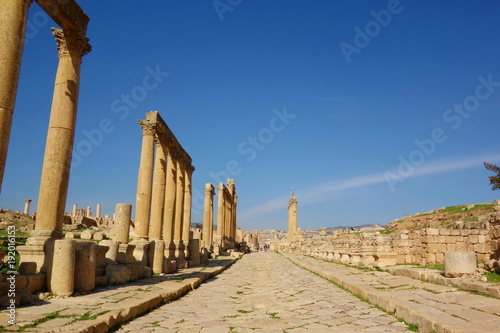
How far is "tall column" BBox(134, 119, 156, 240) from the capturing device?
14.2 meters

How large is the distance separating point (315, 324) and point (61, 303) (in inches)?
171

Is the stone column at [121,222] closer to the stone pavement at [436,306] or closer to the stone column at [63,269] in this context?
the stone column at [63,269]

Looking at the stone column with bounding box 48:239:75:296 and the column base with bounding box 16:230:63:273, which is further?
the column base with bounding box 16:230:63:273

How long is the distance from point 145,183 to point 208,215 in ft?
52.7

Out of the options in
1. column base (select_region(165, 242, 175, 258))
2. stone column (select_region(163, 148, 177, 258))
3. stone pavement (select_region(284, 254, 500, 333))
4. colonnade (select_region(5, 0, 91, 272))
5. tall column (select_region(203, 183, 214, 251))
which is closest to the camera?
stone pavement (select_region(284, 254, 500, 333))

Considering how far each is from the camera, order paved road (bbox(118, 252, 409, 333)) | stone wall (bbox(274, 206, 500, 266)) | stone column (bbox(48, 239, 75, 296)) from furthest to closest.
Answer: stone wall (bbox(274, 206, 500, 266)) → stone column (bbox(48, 239, 75, 296)) → paved road (bbox(118, 252, 409, 333))

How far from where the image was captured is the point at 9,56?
665 centimetres

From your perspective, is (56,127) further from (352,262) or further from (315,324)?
(352,262)

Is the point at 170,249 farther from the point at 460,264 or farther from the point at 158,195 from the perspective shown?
the point at 460,264

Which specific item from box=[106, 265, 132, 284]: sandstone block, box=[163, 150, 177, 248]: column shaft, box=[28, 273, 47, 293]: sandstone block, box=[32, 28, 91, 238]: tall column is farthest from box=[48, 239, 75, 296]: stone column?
box=[163, 150, 177, 248]: column shaft

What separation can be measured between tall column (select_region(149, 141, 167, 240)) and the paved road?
6408 mm

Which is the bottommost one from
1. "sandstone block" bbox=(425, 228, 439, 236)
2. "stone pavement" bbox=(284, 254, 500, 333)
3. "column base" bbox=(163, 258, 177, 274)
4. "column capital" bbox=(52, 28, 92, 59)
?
"stone pavement" bbox=(284, 254, 500, 333)

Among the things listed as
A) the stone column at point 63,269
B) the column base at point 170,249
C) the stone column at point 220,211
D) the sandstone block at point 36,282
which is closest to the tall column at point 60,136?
the stone column at point 63,269

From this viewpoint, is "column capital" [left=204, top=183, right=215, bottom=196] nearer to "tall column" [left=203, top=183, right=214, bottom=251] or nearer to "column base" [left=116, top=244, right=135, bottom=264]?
"tall column" [left=203, top=183, right=214, bottom=251]
